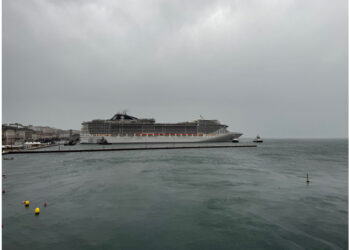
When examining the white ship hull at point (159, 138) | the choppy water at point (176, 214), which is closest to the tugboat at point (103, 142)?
the white ship hull at point (159, 138)

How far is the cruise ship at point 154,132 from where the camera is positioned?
8762 cm

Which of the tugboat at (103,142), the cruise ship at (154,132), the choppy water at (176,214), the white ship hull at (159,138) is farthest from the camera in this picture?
the cruise ship at (154,132)

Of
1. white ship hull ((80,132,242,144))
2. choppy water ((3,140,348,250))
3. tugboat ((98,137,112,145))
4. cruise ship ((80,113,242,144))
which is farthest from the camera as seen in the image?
cruise ship ((80,113,242,144))

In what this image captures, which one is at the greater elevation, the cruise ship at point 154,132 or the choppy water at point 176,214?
the cruise ship at point 154,132

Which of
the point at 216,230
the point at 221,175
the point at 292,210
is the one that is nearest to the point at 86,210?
the point at 216,230

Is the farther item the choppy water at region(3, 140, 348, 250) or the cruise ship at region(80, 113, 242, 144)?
the cruise ship at region(80, 113, 242, 144)

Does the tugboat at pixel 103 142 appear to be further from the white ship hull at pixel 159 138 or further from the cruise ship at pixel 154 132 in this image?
the white ship hull at pixel 159 138

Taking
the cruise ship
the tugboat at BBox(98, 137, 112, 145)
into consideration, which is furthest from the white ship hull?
the tugboat at BBox(98, 137, 112, 145)

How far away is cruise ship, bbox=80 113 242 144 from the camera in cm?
8762

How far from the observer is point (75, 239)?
9773 mm

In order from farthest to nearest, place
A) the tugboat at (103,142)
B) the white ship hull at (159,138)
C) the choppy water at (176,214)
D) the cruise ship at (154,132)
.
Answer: the cruise ship at (154,132) → the white ship hull at (159,138) → the tugboat at (103,142) → the choppy water at (176,214)

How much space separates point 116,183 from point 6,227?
8990 mm

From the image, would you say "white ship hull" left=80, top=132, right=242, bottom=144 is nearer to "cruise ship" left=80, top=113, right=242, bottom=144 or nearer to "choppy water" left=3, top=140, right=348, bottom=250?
"cruise ship" left=80, top=113, right=242, bottom=144

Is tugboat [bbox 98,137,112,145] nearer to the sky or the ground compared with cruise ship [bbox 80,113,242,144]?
nearer to the ground
